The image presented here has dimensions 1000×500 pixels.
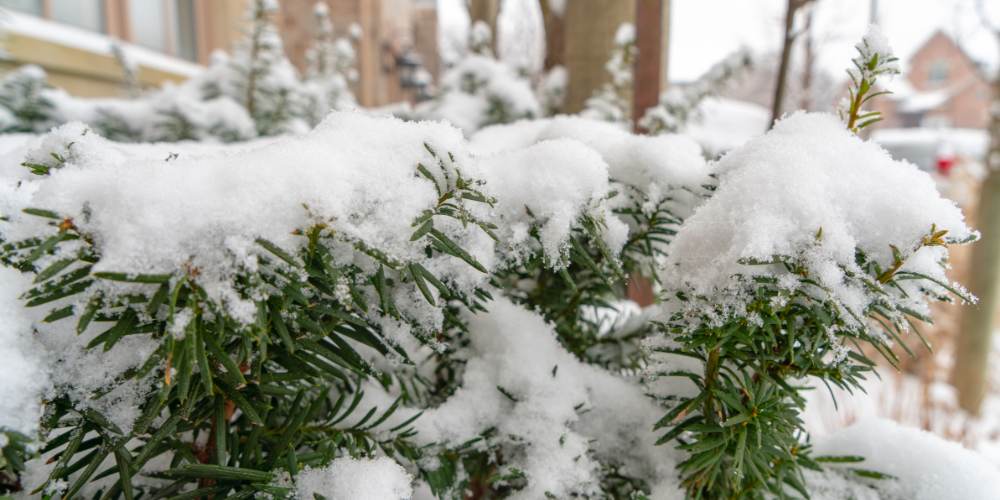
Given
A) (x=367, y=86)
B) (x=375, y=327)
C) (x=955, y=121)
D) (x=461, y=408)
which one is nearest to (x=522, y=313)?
(x=461, y=408)

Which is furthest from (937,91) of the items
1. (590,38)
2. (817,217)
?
(817,217)

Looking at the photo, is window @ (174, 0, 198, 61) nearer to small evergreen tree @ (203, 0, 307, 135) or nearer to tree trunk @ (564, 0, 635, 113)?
small evergreen tree @ (203, 0, 307, 135)

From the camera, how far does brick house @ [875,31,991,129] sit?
1013 inches

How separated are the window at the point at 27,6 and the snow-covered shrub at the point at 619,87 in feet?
11.6

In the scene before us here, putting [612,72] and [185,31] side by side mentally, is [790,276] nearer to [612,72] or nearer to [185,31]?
[612,72]

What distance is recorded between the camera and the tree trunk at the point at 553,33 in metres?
2.62

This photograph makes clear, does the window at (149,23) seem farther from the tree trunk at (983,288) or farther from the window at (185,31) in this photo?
the tree trunk at (983,288)

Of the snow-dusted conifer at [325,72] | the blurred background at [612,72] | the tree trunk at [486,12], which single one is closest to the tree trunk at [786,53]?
the blurred background at [612,72]

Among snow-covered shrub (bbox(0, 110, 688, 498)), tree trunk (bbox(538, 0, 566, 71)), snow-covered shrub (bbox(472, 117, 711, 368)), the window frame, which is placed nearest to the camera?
snow-covered shrub (bbox(0, 110, 688, 498))

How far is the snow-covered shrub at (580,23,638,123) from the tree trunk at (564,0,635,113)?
0.05m

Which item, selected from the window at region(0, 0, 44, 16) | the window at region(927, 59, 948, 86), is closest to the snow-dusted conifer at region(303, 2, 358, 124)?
the window at region(0, 0, 44, 16)

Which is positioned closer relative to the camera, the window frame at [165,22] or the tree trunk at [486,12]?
the tree trunk at [486,12]

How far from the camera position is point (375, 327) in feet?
1.93

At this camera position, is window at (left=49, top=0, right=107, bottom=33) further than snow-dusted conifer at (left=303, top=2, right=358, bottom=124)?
Yes
